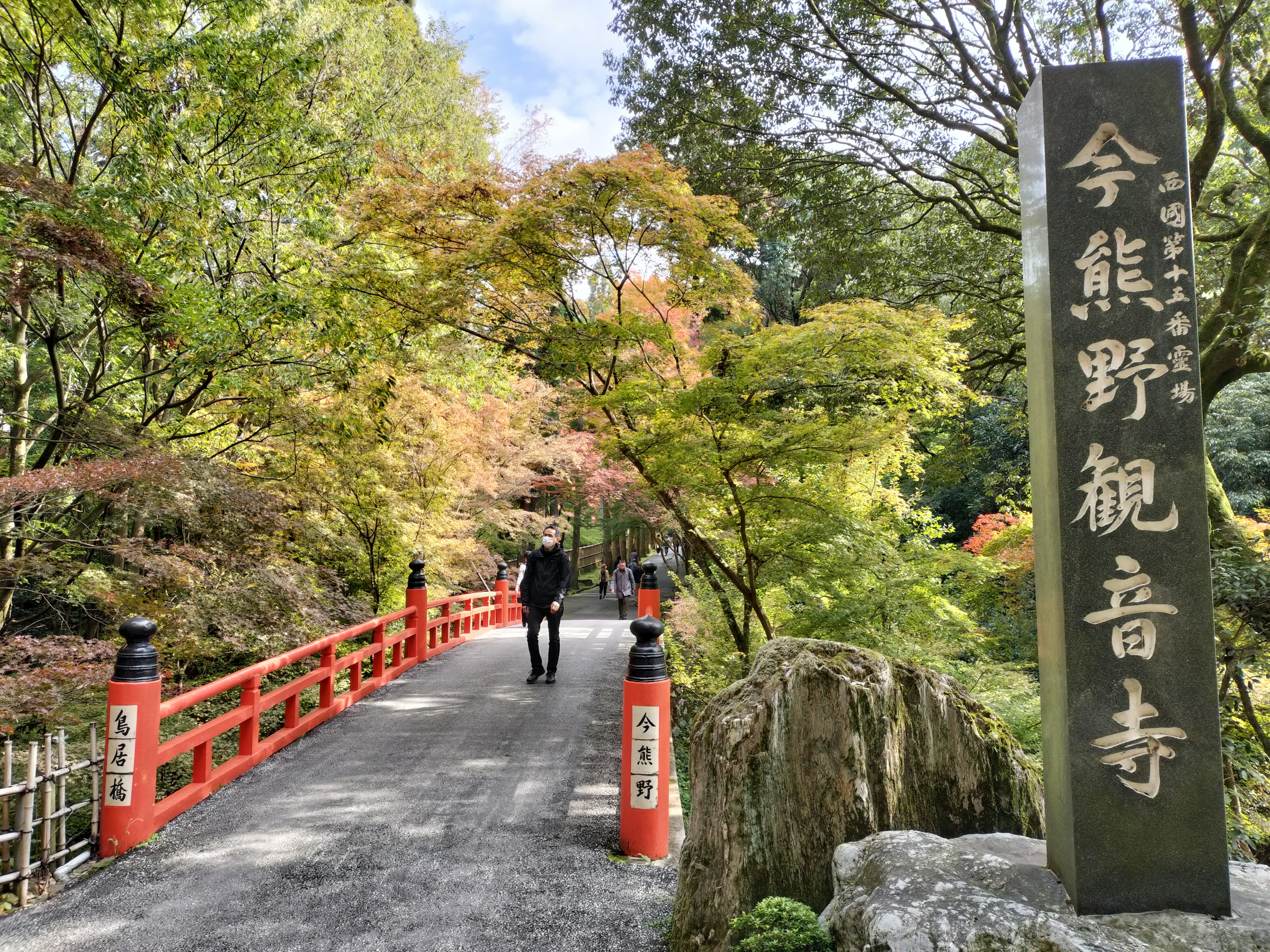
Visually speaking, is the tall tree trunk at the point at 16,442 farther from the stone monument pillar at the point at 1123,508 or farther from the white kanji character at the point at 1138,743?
the white kanji character at the point at 1138,743

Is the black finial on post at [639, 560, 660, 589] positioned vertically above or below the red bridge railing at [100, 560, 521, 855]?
above

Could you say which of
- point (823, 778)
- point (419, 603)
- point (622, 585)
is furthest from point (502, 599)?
point (823, 778)

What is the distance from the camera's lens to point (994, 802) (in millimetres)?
3084

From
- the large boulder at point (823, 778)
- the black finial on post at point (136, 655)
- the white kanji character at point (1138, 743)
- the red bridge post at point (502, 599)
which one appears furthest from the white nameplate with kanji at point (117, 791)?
the red bridge post at point (502, 599)

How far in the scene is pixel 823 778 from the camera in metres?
2.96

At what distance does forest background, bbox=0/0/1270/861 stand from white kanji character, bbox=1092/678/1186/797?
383cm

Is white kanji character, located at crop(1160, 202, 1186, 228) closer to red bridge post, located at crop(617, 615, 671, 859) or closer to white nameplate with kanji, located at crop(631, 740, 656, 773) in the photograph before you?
red bridge post, located at crop(617, 615, 671, 859)

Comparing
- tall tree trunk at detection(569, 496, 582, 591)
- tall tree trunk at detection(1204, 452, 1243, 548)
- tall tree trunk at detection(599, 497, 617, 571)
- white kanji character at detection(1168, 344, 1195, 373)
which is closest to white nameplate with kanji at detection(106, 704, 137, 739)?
white kanji character at detection(1168, 344, 1195, 373)

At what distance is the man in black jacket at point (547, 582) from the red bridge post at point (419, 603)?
1807mm

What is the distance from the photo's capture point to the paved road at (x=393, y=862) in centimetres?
310

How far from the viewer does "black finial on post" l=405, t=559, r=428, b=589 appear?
8583 millimetres

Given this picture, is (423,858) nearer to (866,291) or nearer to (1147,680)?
(1147,680)

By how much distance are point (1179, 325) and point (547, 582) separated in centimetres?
557

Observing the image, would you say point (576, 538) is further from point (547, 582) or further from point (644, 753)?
point (644, 753)
